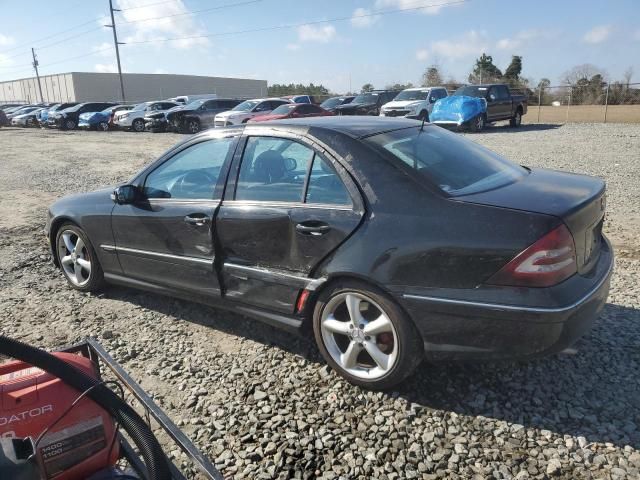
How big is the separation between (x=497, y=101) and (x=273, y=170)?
19.5m

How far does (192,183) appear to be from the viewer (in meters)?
3.84

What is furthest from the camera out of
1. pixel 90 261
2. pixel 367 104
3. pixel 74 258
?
pixel 367 104

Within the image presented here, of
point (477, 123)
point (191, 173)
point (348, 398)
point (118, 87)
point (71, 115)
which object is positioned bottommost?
point (348, 398)

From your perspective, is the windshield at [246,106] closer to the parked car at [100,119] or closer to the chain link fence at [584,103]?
the parked car at [100,119]

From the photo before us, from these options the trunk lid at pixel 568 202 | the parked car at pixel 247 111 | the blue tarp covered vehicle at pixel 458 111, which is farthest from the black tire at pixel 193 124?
the trunk lid at pixel 568 202

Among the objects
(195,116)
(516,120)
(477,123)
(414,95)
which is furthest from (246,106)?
(516,120)

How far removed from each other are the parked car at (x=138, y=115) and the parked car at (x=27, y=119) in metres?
12.7

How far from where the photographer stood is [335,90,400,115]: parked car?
23.4 m

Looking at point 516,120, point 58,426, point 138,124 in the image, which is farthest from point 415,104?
point 58,426

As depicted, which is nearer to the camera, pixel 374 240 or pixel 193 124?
pixel 374 240

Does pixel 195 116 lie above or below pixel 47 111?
below

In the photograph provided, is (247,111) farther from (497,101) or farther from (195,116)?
(497,101)

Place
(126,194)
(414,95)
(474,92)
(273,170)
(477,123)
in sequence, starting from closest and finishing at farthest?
(273,170) < (126,194) < (477,123) < (474,92) < (414,95)

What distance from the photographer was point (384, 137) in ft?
10.6
